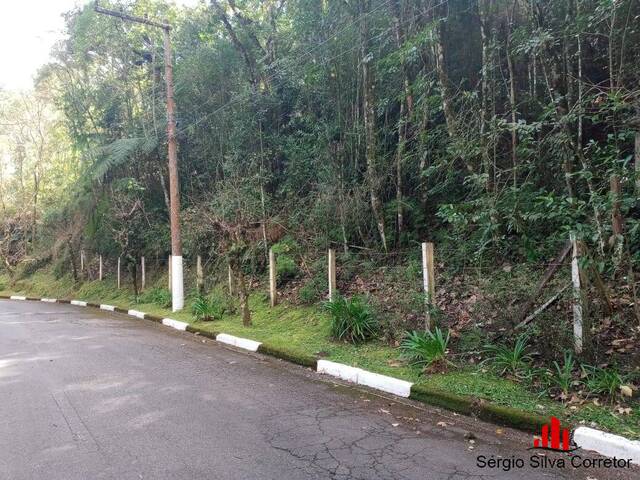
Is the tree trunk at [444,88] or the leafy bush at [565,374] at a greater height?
the tree trunk at [444,88]

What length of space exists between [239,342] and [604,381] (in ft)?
20.1

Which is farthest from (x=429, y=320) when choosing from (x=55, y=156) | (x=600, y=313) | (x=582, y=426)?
(x=55, y=156)

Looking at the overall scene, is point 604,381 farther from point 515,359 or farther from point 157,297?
point 157,297

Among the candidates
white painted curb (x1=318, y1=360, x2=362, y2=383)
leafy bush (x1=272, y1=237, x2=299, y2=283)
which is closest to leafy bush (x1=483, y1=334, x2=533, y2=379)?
white painted curb (x1=318, y1=360, x2=362, y2=383)

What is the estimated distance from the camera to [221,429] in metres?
4.41

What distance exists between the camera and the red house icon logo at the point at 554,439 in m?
3.99

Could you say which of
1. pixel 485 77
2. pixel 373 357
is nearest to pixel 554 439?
pixel 373 357

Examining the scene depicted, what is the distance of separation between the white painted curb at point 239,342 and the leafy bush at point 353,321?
149 cm

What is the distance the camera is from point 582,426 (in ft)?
13.6

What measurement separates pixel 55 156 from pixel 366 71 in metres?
26.1

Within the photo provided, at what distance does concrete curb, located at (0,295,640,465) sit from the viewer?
3812 mm

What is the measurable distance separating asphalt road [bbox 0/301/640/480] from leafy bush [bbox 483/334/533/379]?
1093 mm

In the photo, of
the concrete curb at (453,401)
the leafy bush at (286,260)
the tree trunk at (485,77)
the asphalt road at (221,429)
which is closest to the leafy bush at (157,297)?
the leafy bush at (286,260)

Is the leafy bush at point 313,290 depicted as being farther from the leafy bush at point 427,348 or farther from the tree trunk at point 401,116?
the leafy bush at point 427,348
